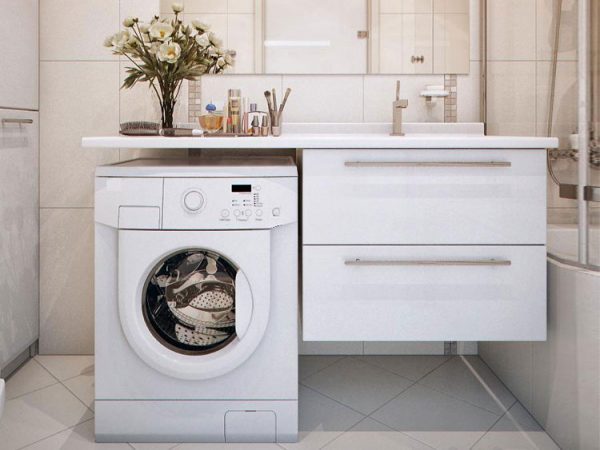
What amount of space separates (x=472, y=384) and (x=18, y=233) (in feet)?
5.90

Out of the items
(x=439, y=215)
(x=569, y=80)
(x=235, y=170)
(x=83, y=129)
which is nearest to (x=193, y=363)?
(x=235, y=170)

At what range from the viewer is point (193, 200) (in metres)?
1.43

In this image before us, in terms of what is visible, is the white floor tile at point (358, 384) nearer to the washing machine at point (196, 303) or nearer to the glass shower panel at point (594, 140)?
the washing machine at point (196, 303)

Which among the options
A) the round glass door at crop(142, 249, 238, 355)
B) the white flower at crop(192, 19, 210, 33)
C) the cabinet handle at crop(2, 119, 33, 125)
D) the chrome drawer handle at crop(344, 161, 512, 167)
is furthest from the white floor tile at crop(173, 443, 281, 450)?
the white flower at crop(192, 19, 210, 33)

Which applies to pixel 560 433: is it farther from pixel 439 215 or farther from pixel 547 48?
pixel 547 48

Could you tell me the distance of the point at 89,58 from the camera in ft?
6.80

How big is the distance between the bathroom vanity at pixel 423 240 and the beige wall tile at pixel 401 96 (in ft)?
2.31

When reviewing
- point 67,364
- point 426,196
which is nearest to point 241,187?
point 426,196

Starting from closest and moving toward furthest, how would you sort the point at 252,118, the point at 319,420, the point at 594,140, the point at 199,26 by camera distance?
the point at 594,140 < the point at 319,420 < the point at 199,26 < the point at 252,118

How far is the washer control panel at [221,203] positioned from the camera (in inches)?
56.2

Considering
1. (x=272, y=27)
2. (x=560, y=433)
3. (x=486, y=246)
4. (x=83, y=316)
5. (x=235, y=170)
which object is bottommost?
(x=560, y=433)

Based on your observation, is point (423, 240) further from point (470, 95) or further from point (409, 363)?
point (470, 95)

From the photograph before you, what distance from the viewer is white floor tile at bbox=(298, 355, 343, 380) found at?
2.03 meters

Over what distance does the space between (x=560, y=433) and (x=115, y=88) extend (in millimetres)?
1987
